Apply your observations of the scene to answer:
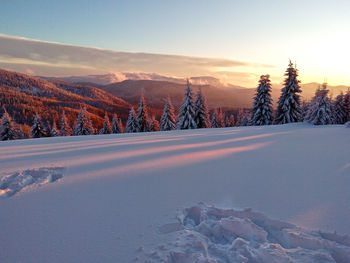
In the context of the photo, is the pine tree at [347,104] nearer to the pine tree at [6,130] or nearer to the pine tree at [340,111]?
the pine tree at [340,111]

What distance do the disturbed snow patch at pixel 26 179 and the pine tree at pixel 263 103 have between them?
28.1 metres

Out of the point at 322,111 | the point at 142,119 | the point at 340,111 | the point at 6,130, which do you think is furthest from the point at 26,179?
the point at 340,111

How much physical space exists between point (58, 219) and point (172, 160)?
131 inches

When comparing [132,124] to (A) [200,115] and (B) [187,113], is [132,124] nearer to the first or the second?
(B) [187,113]

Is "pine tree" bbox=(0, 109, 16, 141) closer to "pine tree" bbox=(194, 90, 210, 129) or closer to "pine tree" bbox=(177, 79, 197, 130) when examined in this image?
"pine tree" bbox=(177, 79, 197, 130)

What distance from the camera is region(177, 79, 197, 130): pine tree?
2867cm

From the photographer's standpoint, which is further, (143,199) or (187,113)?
(187,113)

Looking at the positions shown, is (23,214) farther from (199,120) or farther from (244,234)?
(199,120)

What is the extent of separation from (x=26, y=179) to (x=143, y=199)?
2812 millimetres

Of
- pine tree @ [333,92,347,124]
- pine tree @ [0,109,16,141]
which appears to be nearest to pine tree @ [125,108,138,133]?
pine tree @ [0,109,16,141]

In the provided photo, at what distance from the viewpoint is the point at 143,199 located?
3438mm

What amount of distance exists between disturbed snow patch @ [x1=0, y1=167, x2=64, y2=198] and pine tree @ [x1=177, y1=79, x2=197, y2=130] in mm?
24289

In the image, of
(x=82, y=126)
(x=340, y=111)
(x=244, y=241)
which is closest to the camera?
(x=244, y=241)

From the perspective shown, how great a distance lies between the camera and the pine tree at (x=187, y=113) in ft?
94.1
